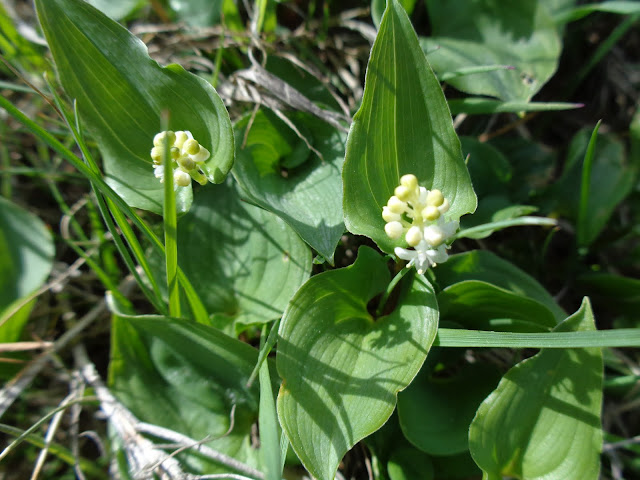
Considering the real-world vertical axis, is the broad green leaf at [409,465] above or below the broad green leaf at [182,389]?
below

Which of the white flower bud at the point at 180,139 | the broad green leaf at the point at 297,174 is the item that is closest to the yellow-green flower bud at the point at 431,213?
the broad green leaf at the point at 297,174

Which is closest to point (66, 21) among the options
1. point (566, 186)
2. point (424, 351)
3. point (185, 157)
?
point (185, 157)

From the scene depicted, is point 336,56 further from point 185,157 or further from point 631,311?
point 631,311

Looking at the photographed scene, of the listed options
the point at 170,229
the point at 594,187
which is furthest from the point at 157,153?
the point at 594,187

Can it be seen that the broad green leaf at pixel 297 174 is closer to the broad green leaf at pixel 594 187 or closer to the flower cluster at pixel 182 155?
the flower cluster at pixel 182 155

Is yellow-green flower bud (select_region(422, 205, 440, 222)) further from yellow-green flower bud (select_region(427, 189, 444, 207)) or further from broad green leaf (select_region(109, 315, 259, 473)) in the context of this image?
broad green leaf (select_region(109, 315, 259, 473))

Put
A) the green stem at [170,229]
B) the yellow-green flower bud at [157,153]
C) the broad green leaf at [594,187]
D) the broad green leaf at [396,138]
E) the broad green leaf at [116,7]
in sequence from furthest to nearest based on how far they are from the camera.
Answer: the broad green leaf at [116,7] → the broad green leaf at [594,187] → the yellow-green flower bud at [157,153] → the broad green leaf at [396,138] → the green stem at [170,229]

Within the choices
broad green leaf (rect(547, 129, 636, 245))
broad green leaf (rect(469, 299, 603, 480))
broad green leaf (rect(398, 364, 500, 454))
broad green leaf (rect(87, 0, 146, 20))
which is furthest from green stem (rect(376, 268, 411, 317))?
broad green leaf (rect(87, 0, 146, 20))
